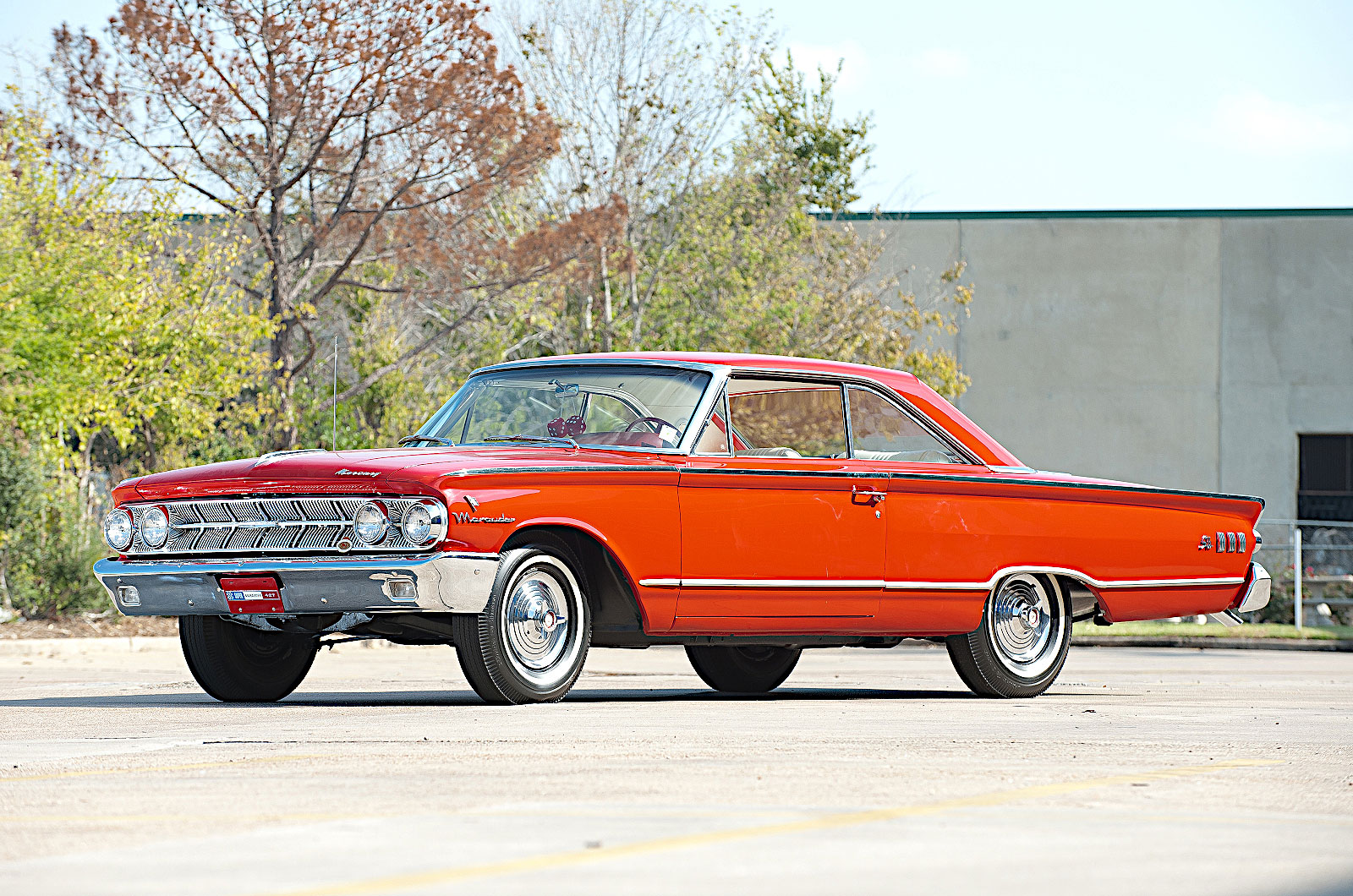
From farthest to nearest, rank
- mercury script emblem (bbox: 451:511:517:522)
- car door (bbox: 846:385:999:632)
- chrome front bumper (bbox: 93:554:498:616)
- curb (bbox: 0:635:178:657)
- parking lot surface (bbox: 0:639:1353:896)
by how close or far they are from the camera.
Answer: curb (bbox: 0:635:178:657), car door (bbox: 846:385:999:632), mercury script emblem (bbox: 451:511:517:522), chrome front bumper (bbox: 93:554:498:616), parking lot surface (bbox: 0:639:1353:896)

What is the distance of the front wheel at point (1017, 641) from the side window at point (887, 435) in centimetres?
85

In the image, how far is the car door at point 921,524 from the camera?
423 inches

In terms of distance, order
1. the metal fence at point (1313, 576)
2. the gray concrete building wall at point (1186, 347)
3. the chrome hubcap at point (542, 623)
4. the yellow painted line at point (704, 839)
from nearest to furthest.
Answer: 1. the yellow painted line at point (704, 839)
2. the chrome hubcap at point (542, 623)
3. the metal fence at point (1313, 576)
4. the gray concrete building wall at point (1186, 347)

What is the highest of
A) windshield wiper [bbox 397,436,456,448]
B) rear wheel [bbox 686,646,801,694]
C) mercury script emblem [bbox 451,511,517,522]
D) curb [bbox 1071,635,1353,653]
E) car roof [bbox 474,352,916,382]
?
car roof [bbox 474,352,916,382]

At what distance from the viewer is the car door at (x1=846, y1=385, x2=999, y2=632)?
10.7 meters

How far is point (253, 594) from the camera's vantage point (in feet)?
30.9

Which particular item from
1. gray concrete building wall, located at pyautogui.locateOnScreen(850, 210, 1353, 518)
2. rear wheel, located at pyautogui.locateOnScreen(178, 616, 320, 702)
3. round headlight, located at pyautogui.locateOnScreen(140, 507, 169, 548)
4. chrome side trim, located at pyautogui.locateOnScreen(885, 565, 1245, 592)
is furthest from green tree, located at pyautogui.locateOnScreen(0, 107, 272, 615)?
gray concrete building wall, located at pyautogui.locateOnScreen(850, 210, 1353, 518)

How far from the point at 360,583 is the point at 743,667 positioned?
138 inches

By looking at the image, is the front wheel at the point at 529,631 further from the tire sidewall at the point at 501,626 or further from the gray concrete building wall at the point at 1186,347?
the gray concrete building wall at the point at 1186,347

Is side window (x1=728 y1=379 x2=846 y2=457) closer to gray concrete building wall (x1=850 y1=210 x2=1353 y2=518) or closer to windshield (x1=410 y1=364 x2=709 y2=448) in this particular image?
windshield (x1=410 y1=364 x2=709 y2=448)

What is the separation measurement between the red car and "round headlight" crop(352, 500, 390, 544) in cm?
1

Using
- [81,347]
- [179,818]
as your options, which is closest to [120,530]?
[179,818]

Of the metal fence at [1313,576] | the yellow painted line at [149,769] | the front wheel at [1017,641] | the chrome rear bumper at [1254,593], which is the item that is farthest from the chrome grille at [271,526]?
the metal fence at [1313,576]

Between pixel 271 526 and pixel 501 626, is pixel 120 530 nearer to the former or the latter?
pixel 271 526
